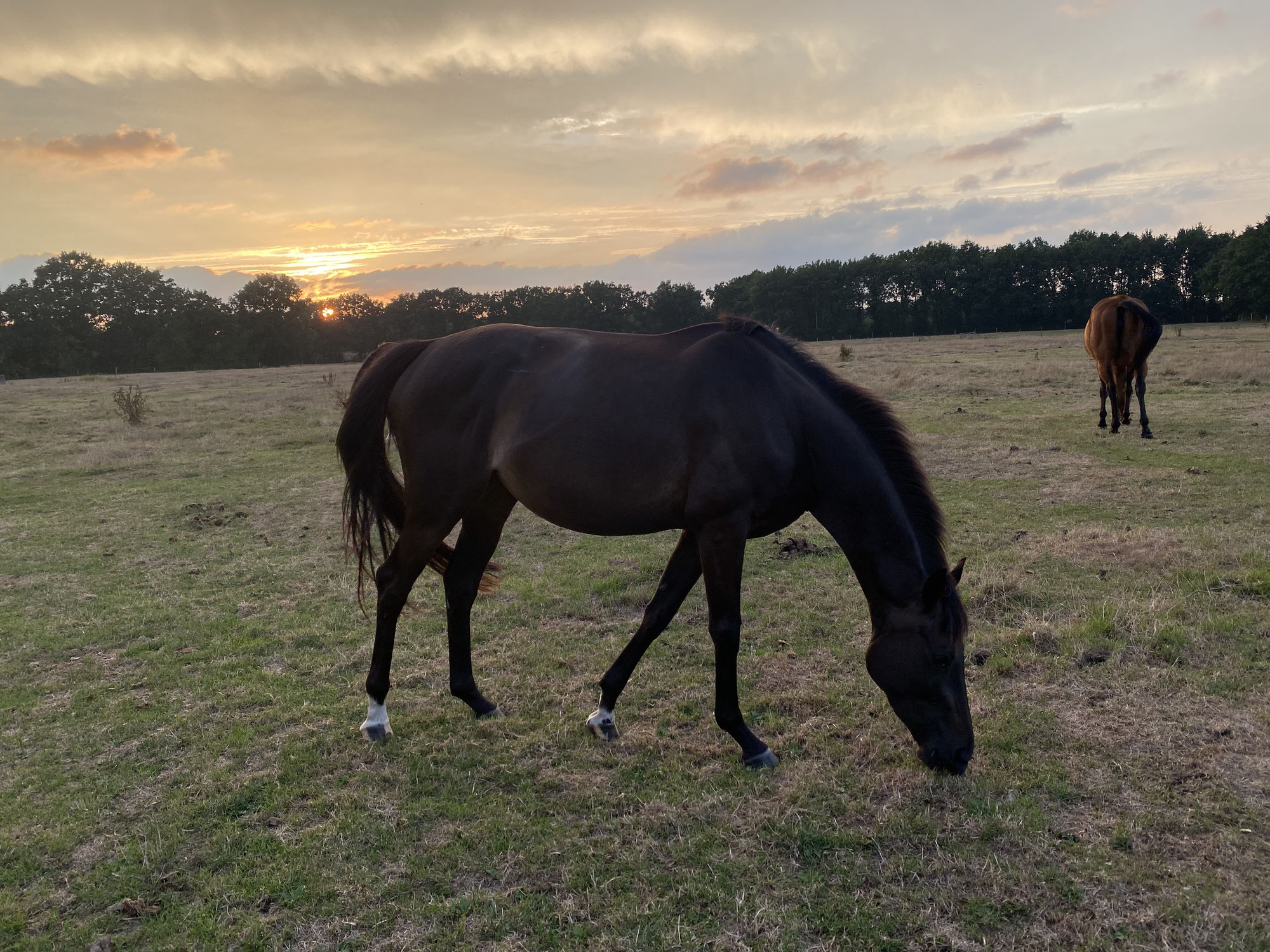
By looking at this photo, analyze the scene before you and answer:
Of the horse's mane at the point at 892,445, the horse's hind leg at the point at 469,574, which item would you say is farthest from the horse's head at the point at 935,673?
the horse's hind leg at the point at 469,574

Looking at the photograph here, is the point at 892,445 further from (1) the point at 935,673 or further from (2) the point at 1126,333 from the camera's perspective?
(2) the point at 1126,333

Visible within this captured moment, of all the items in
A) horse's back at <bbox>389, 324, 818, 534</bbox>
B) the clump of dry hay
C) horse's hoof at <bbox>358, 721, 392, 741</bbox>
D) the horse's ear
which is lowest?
horse's hoof at <bbox>358, 721, 392, 741</bbox>

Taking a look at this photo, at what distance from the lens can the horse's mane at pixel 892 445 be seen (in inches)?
143

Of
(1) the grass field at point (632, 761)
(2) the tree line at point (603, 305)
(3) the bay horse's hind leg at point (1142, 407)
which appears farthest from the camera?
(2) the tree line at point (603, 305)

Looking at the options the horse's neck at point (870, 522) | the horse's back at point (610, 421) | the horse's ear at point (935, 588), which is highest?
the horse's back at point (610, 421)

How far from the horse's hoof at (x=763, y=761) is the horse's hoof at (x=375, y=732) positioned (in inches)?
81.9

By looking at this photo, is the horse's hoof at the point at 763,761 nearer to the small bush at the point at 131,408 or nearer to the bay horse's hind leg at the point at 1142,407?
the bay horse's hind leg at the point at 1142,407

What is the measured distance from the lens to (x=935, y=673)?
343cm

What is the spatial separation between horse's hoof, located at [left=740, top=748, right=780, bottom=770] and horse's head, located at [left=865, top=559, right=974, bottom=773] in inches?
28.6

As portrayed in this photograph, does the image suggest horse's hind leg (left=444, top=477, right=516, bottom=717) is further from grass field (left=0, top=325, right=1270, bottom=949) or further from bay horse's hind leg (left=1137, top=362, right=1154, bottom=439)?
bay horse's hind leg (left=1137, top=362, right=1154, bottom=439)

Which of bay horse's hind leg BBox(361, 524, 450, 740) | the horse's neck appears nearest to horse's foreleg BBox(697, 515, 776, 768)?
the horse's neck

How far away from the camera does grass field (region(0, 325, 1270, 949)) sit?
2656 mm

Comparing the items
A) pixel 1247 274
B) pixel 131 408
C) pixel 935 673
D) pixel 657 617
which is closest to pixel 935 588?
pixel 935 673

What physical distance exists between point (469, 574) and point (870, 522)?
2.49 m
